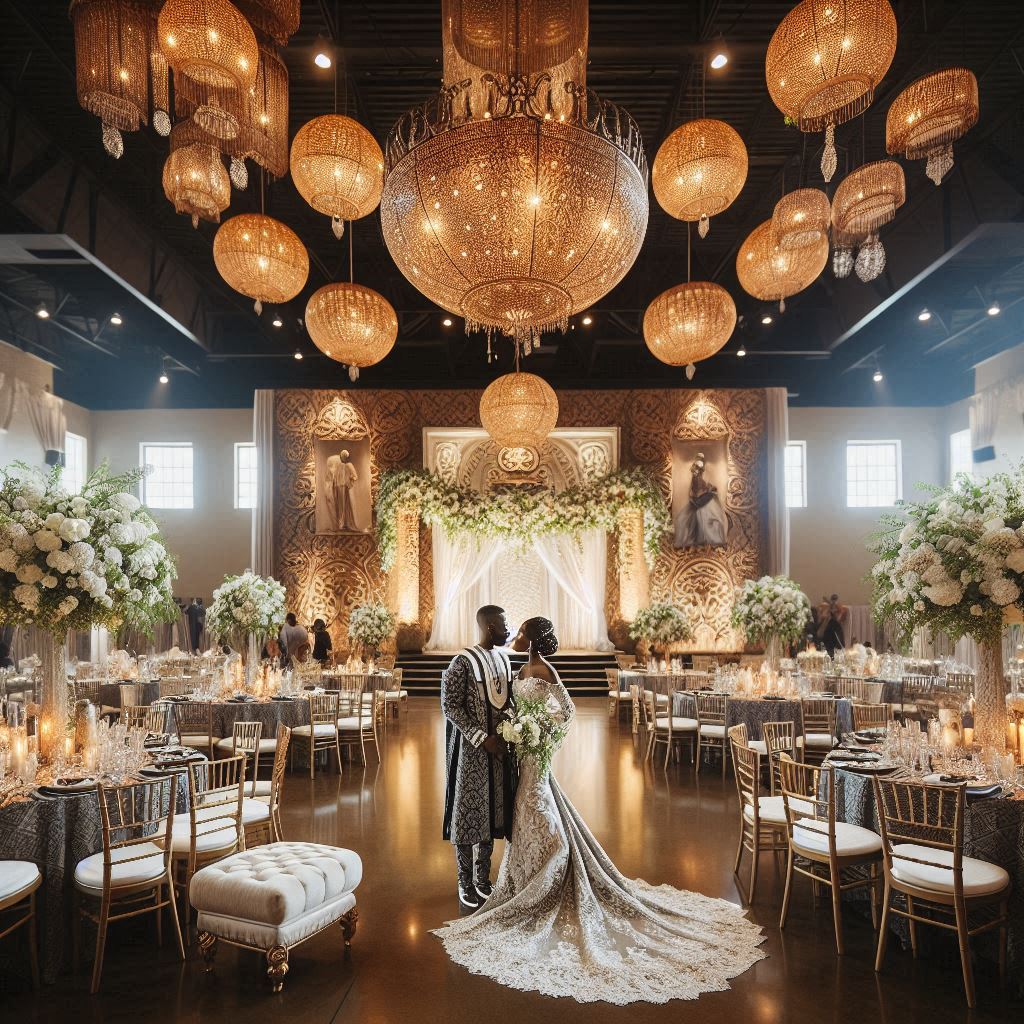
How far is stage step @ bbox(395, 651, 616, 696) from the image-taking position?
1498 cm

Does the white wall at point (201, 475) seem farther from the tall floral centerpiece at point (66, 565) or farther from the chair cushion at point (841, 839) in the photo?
the chair cushion at point (841, 839)

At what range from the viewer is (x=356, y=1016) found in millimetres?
3518

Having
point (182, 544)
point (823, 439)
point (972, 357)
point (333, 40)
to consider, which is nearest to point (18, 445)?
point (182, 544)

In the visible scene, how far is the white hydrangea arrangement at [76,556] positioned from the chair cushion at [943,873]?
15.4 feet

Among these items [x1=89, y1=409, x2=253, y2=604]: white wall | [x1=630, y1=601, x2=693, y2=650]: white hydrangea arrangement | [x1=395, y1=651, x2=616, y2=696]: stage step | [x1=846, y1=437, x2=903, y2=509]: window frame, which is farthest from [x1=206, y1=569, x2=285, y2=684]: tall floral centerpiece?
[x1=846, y1=437, x2=903, y2=509]: window frame

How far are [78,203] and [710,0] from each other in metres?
7.57

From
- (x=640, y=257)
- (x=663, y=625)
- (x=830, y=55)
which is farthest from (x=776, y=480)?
(x=830, y=55)

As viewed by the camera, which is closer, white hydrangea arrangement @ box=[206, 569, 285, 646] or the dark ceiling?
the dark ceiling

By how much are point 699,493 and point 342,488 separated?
7137mm

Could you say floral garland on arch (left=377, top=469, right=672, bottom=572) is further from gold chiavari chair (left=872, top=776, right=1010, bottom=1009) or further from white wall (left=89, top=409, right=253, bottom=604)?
gold chiavari chair (left=872, top=776, right=1010, bottom=1009)

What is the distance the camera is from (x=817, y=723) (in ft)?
27.8

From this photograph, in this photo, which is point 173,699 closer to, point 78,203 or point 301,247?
point 301,247

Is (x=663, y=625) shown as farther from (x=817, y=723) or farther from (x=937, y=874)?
(x=937, y=874)

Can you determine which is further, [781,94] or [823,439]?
[823,439]
